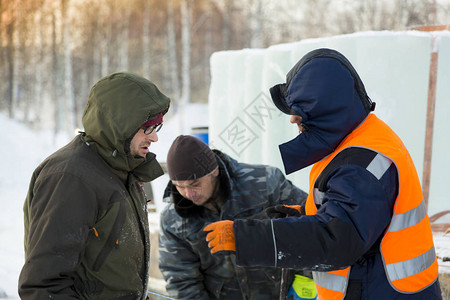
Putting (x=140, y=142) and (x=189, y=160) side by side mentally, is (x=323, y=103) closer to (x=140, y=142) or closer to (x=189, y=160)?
(x=140, y=142)

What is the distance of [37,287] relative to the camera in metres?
1.54

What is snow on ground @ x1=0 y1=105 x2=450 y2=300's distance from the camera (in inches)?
186

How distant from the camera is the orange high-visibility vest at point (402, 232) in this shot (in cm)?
155

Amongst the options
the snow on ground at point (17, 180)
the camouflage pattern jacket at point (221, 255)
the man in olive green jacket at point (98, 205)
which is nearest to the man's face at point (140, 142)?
the man in olive green jacket at point (98, 205)

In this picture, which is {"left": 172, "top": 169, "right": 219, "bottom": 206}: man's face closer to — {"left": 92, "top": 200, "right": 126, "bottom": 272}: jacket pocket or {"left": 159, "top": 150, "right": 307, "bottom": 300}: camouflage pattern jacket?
{"left": 159, "top": 150, "right": 307, "bottom": 300}: camouflage pattern jacket

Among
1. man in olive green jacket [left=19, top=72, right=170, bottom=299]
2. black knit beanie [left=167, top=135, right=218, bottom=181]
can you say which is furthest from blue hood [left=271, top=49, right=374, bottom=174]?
black knit beanie [left=167, top=135, right=218, bottom=181]

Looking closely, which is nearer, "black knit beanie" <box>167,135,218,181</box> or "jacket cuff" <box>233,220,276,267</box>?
"jacket cuff" <box>233,220,276,267</box>

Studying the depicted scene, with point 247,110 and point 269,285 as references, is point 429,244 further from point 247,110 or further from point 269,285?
point 247,110

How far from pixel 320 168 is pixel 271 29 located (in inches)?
841

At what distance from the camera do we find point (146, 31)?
60.7 ft

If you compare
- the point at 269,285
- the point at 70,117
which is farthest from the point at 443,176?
the point at 70,117

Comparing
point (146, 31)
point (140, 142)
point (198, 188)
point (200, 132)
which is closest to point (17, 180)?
point (146, 31)

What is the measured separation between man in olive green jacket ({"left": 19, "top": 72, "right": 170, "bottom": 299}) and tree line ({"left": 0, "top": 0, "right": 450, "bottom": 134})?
44.8 ft

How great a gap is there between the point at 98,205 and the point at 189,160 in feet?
4.06
